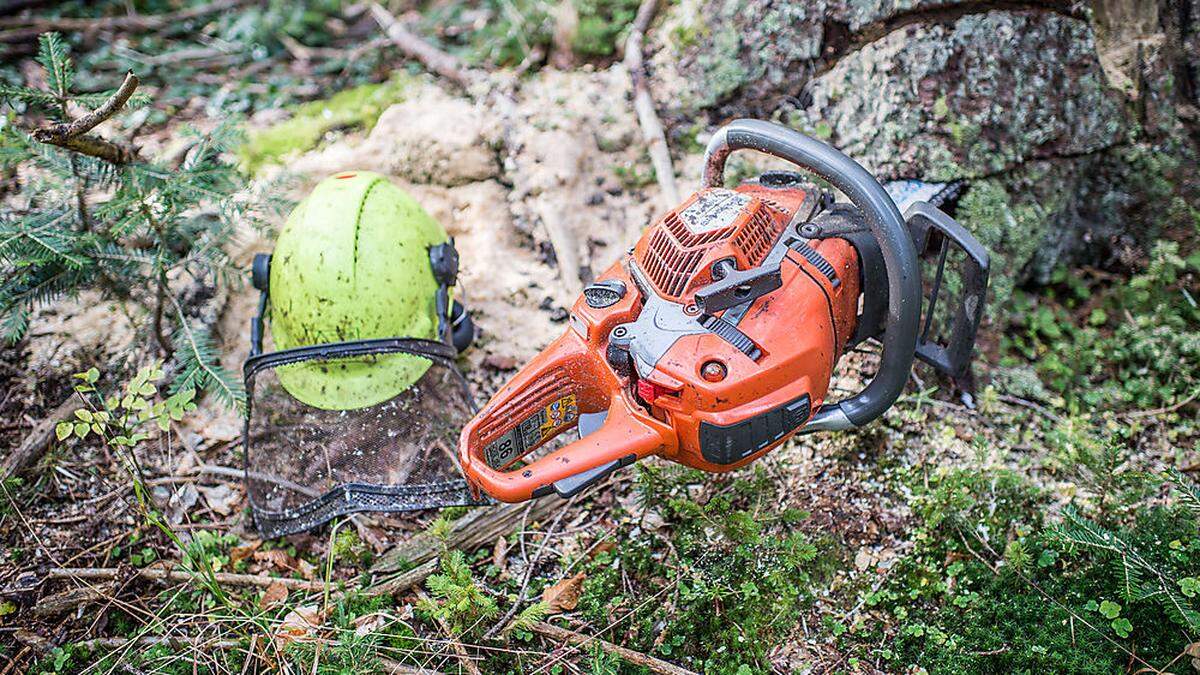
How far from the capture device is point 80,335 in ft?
11.1

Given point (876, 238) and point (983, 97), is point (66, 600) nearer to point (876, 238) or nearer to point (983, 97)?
point (876, 238)

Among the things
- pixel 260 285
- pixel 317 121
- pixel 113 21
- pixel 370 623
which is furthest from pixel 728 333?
pixel 113 21

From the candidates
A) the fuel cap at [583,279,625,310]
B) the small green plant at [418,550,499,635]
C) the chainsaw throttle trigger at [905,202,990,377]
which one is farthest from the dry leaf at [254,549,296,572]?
the chainsaw throttle trigger at [905,202,990,377]

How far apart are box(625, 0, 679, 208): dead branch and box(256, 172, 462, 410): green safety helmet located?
1169 mm

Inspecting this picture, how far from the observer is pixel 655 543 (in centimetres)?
268

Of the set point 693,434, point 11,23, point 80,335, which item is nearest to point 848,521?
point 693,434

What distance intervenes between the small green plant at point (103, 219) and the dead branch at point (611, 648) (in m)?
1.22

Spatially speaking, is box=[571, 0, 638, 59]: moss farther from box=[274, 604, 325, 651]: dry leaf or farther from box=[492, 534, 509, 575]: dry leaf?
box=[274, 604, 325, 651]: dry leaf

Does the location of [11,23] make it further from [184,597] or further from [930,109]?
[930,109]

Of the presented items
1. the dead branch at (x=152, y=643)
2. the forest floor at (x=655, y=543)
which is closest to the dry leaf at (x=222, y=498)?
the forest floor at (x=655, y=543)

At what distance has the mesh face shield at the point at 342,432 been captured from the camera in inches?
107

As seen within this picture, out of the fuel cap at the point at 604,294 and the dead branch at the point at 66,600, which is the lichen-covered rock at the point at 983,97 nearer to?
the fuel cap at the point at 604,294

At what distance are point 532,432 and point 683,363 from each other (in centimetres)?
50

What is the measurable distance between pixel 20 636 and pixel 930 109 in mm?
3475
